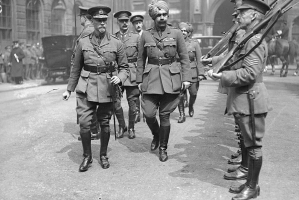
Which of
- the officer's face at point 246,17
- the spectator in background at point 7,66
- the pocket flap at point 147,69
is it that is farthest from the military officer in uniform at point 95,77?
the spectator in background at point 7,66

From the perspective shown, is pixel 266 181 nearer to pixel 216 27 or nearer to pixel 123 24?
pixel 123 24

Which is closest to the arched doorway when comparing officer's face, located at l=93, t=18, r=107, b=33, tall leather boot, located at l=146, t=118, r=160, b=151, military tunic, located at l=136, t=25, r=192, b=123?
tall leather boot, located at l=146, t=118, r=160, b=151

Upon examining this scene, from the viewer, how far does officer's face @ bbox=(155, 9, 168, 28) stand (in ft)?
16.3

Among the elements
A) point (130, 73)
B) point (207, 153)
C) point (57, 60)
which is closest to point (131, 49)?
point (130, 73)

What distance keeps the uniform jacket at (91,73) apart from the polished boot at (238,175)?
1.72 metres

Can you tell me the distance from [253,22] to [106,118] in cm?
224

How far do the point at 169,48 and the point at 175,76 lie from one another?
0.39m

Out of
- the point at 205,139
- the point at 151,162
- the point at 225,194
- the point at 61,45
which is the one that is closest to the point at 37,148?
the point at 151,162

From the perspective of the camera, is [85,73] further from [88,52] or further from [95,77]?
[88,52]

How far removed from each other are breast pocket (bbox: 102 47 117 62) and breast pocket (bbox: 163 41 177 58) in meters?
0.69

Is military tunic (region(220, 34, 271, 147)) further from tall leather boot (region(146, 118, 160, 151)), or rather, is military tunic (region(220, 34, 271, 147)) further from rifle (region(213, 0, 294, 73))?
tall leather boot (region(146, 118, 160, 151))

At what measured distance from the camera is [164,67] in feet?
16.9

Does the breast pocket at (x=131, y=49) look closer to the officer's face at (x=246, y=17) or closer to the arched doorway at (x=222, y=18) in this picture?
the officer's face at (x=246, y=17)

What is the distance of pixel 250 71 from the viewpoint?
363 centimetres
